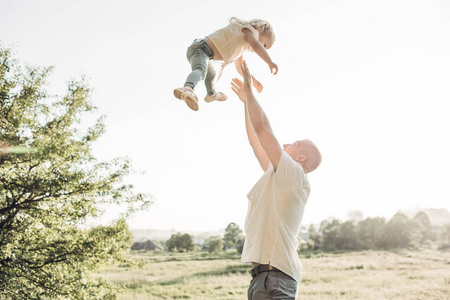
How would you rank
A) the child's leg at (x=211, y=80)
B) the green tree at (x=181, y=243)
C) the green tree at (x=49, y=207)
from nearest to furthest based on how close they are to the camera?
the child's leg at (x=211, y=80), the green tree at (x=49, y=207), the green tree at (x=181, y=243)

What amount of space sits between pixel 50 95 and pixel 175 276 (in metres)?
19.7

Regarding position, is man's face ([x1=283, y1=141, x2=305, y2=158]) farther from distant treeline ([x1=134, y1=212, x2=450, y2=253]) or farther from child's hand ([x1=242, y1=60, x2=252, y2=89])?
distant treeline ([x1=134, y1=212, x2=450, y2=253])

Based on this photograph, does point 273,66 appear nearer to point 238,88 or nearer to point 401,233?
point 238,88

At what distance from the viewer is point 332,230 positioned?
4844 cm

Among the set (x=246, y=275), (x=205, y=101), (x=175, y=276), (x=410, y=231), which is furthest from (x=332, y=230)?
(x=205, y=101)

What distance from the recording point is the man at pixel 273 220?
226 centimetres

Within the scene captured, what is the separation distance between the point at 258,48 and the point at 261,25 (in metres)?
0.39

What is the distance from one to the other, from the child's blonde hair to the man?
1020 mm

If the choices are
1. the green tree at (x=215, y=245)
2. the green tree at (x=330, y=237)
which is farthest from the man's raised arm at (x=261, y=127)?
the green tree at (x=330, y=237)

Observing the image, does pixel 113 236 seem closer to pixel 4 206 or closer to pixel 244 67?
pixel 4 206

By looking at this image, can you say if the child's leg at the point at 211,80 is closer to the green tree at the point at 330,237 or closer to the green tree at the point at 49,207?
the green tree at the point at 49,207

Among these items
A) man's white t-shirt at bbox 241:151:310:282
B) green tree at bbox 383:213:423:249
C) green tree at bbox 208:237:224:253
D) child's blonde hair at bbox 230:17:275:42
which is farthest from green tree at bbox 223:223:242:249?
man's white t-shirt at bbox 241:151:310:282

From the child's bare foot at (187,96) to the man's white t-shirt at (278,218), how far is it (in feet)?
2.81

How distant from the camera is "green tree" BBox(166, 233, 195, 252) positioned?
49188 mm
